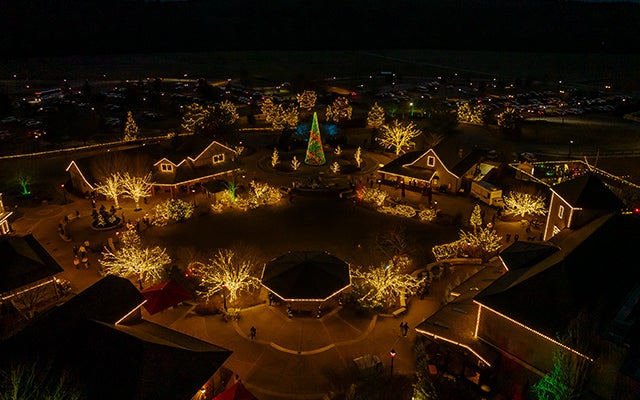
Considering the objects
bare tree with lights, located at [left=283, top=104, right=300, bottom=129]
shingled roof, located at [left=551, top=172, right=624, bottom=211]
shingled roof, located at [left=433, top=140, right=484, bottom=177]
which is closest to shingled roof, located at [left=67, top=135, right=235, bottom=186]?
shingled roof, located at [left=433, top=140, right=484, bottom=177]

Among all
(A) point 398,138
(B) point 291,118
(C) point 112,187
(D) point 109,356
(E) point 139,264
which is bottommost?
(E) point 139,264

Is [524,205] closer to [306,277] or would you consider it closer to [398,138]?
[398,138]

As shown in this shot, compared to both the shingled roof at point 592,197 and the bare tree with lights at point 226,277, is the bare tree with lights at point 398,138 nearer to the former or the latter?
the shingled roof at point 592,197

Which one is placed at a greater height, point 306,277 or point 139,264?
point 306,277

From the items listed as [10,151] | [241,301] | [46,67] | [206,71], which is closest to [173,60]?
[206,71]

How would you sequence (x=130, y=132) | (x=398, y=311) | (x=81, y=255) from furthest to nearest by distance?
(x=130, y=132), (x=81, y=255), (x=398, y=311)

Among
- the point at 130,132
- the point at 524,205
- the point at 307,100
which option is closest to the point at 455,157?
the point at 524,205

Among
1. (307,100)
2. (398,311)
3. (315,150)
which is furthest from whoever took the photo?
(307,100)

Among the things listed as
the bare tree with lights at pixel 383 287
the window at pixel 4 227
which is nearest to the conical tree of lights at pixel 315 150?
the bare tree with lights at pixel 383 287
